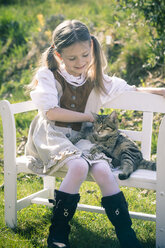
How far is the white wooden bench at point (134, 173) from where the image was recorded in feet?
7.63

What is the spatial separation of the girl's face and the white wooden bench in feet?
1.52

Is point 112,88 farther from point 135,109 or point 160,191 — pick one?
point 160,191

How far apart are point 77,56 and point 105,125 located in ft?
1.83

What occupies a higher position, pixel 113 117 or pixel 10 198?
pixel 113 117

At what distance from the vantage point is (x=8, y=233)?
2730 millimetres

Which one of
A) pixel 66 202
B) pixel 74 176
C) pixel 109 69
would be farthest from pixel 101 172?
pixel 109 69

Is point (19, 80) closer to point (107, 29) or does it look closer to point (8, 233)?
point (107, 29)

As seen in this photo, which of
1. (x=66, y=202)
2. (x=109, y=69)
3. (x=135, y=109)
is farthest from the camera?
(x=109, y=69)

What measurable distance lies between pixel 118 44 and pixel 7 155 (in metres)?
3.54

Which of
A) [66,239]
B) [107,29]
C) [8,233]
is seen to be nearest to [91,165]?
[66,239]

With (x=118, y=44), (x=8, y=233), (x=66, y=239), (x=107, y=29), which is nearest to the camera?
(x=66, y=239)

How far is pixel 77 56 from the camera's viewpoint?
2674mm

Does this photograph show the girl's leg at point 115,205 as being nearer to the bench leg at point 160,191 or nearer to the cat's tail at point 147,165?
the bench leg at point 160,191

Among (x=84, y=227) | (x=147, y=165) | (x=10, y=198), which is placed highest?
(x=147, y=165)
